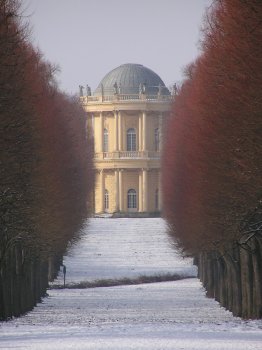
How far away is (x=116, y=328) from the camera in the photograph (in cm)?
2505

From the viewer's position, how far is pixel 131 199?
122m

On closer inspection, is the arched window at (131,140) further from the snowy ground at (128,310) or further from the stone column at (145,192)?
the snowy ground at (128,310)

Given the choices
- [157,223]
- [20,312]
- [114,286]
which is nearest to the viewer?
[20,312]

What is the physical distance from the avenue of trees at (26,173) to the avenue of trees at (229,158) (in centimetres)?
468

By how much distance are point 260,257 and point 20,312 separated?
8.01 metres

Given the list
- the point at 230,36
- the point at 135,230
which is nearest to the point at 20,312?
the point at 230,36

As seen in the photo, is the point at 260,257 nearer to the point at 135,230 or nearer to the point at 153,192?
the point at 135,230

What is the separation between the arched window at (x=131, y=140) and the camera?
123m

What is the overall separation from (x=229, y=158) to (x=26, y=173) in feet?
20.5

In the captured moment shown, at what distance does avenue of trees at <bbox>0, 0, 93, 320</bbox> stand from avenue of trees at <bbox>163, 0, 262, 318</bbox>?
15.4ft

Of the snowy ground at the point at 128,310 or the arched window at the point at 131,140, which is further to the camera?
the arched window at the point at 131,140

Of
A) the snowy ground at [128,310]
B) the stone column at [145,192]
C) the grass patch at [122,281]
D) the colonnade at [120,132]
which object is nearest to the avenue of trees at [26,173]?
the snowy ground at [128,310]

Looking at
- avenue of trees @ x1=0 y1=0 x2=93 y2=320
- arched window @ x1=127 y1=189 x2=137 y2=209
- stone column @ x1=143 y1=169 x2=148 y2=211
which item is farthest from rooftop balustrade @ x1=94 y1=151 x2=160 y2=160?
avenue of trees @ x1=0 y1=0 x2=93 y2=320

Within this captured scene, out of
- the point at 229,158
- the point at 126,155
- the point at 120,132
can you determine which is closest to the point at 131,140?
the point at 120,132
